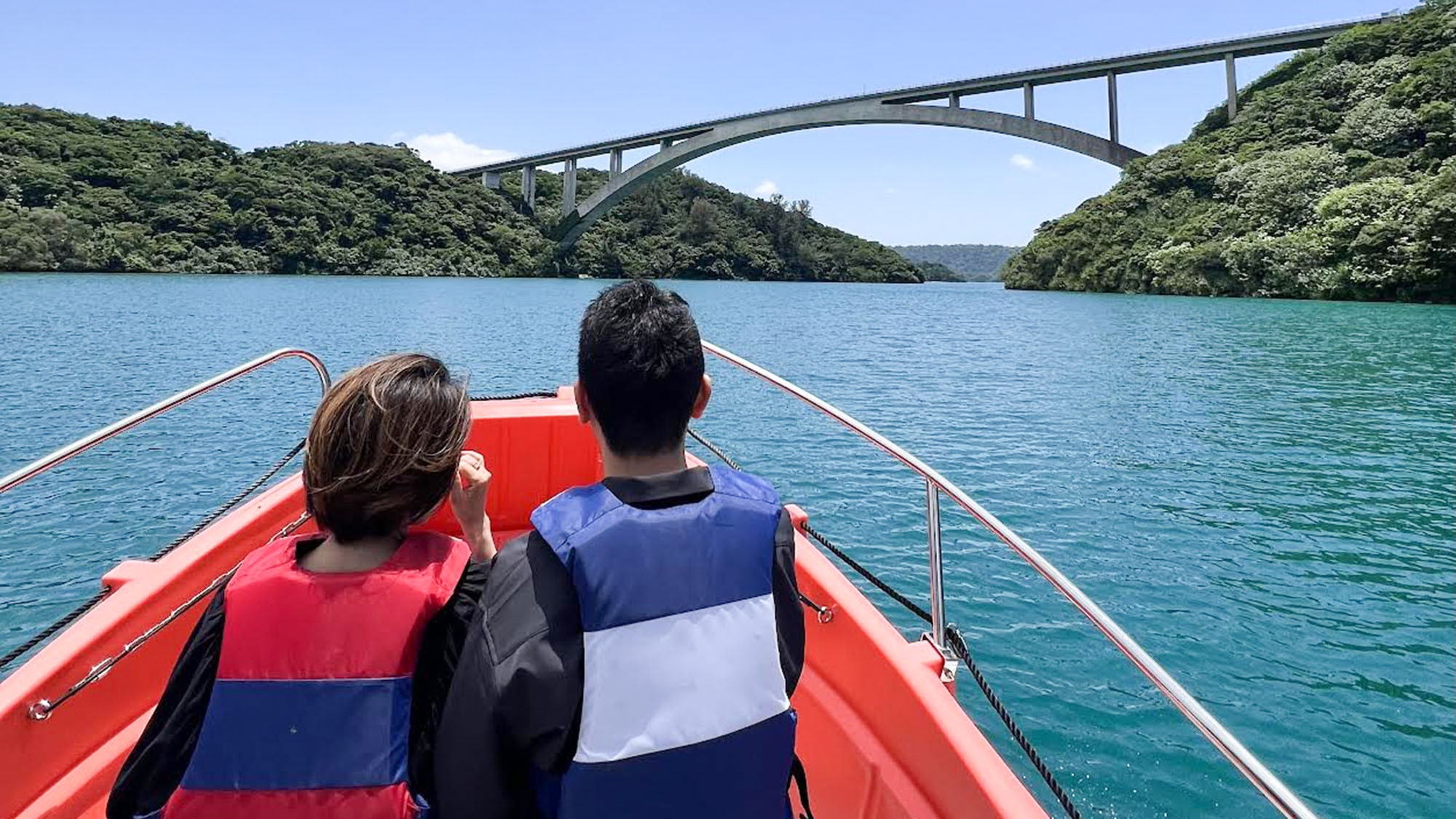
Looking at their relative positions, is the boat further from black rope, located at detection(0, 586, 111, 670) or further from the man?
the man

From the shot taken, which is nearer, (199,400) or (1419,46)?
(199,400)

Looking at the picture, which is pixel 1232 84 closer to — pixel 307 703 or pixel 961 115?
pixel 961 115

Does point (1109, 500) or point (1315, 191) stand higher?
point (1315, 191)

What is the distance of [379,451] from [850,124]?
46936mm

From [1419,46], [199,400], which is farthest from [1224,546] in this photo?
[1419,46]

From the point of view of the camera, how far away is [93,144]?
167 feet

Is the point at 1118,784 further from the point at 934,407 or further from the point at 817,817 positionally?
the point at 934,407

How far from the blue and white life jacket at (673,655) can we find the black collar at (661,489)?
1 cm

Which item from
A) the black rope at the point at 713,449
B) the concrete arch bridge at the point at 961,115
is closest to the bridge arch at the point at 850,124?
the concrete arch bridge at the point at 961,115

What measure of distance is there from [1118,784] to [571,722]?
2.62 meters

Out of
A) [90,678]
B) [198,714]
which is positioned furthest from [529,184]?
[198,714]

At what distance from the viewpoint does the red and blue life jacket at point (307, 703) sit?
0.94m

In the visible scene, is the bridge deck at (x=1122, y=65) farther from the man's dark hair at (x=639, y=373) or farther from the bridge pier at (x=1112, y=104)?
the man's dark hair at (x=639, y=373)

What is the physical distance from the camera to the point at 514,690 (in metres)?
0.90
